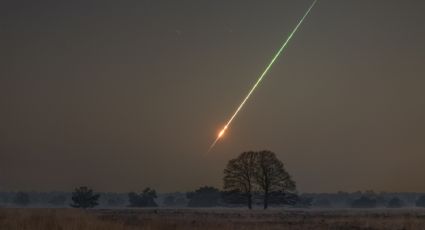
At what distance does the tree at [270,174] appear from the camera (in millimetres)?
97938

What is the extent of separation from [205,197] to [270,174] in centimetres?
6068

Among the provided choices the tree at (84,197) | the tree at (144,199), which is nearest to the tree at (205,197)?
the tree at (144,199)

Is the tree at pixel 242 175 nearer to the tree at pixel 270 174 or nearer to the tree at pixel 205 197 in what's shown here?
the tree at pixel 270 174

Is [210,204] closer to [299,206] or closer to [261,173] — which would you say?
[299,206]

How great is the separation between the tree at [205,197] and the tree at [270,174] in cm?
5409

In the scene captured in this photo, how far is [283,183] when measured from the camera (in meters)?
99.0

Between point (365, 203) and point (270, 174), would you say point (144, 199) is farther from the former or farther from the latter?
point (365, 203)

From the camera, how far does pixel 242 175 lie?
98.5 meters

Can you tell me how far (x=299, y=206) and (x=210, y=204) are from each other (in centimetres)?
2262

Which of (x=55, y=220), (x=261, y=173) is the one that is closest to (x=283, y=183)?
(x=261, y=173)

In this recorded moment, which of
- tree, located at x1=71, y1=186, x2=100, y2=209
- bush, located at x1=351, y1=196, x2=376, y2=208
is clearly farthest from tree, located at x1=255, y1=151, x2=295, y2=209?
bush, located at x1=351, y1=196, x2=376, y2=208

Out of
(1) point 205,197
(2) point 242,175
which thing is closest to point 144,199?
(1) point 205,197

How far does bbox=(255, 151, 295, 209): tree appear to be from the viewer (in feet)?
321

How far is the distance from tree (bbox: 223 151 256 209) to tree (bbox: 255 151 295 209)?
0.95 metres
